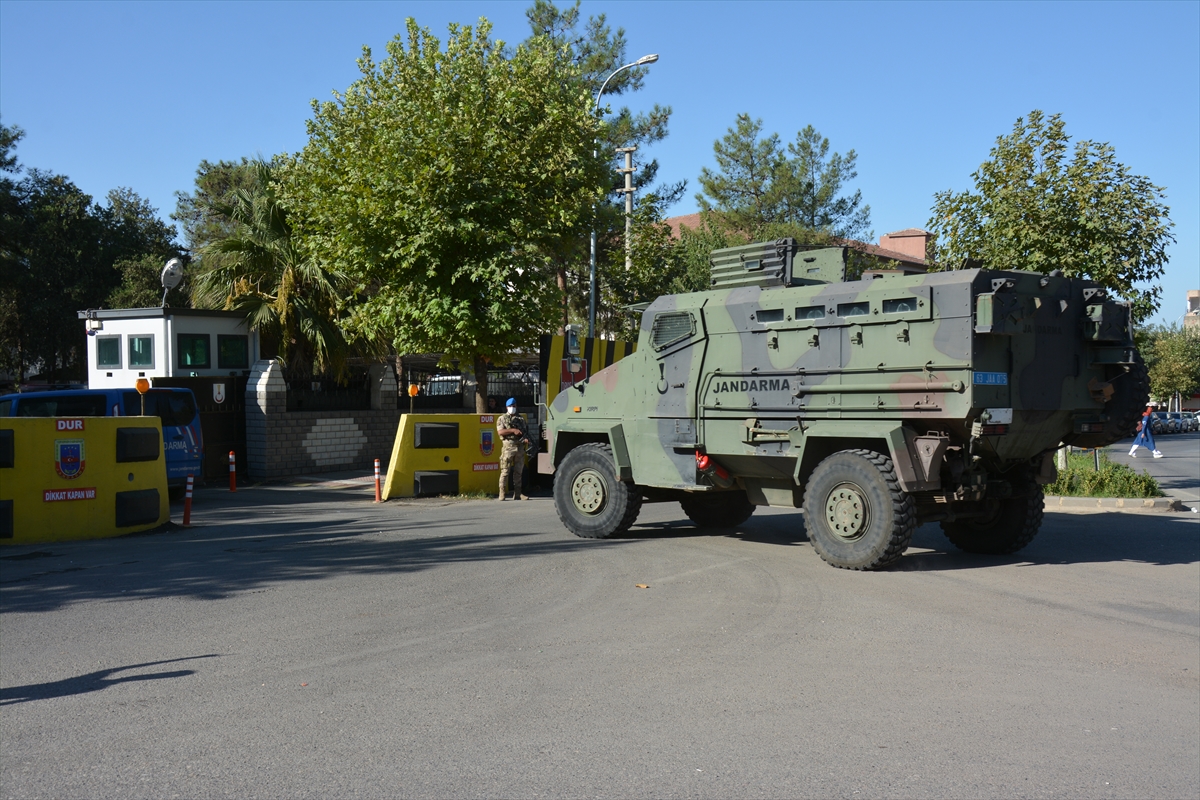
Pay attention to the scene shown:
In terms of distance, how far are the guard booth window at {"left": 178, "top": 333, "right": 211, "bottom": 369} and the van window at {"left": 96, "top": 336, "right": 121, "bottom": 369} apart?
180 cm

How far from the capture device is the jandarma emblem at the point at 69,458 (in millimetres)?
12070

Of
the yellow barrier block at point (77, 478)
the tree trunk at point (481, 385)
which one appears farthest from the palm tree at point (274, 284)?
the yellow barrier block at point (77, 478)

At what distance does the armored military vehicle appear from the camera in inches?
362

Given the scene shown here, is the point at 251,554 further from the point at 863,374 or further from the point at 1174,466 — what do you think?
the point at 1174,466

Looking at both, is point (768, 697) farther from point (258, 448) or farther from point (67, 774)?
point (258, 448)

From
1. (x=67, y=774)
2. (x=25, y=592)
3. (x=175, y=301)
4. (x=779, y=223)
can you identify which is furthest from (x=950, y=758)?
(x=175, y=301)

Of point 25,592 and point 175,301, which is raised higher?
point 175,301

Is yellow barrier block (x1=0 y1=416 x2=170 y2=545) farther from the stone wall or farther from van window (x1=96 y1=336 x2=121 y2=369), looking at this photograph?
van window (x1=96 y1=336 x2=121 y2=369)

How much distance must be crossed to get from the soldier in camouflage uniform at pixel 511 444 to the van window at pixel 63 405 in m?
6.65

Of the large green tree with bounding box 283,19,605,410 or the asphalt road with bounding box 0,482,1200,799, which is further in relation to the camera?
the large green tree with bounding box 283,19,605,410

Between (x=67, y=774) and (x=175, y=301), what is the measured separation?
41008mm

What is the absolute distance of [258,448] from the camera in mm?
21750

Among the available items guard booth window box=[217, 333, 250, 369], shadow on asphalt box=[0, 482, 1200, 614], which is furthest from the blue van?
guard booth window box=[217, 333, 250, 369]

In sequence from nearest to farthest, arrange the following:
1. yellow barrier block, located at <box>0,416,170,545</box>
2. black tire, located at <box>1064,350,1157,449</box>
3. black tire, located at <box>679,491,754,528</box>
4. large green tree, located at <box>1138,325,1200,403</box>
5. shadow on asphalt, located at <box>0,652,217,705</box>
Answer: shadow on asphalt, located at <box>0,652,217,705</box> < black tire, located at <box>1064,350,1157,449</box> < yellow barrier block, located at <box>0,416,170,545</box> < black tire, located at <box>679,491,754,528</box> < large green tree, located at <box>1138,325,1200,403</box>
